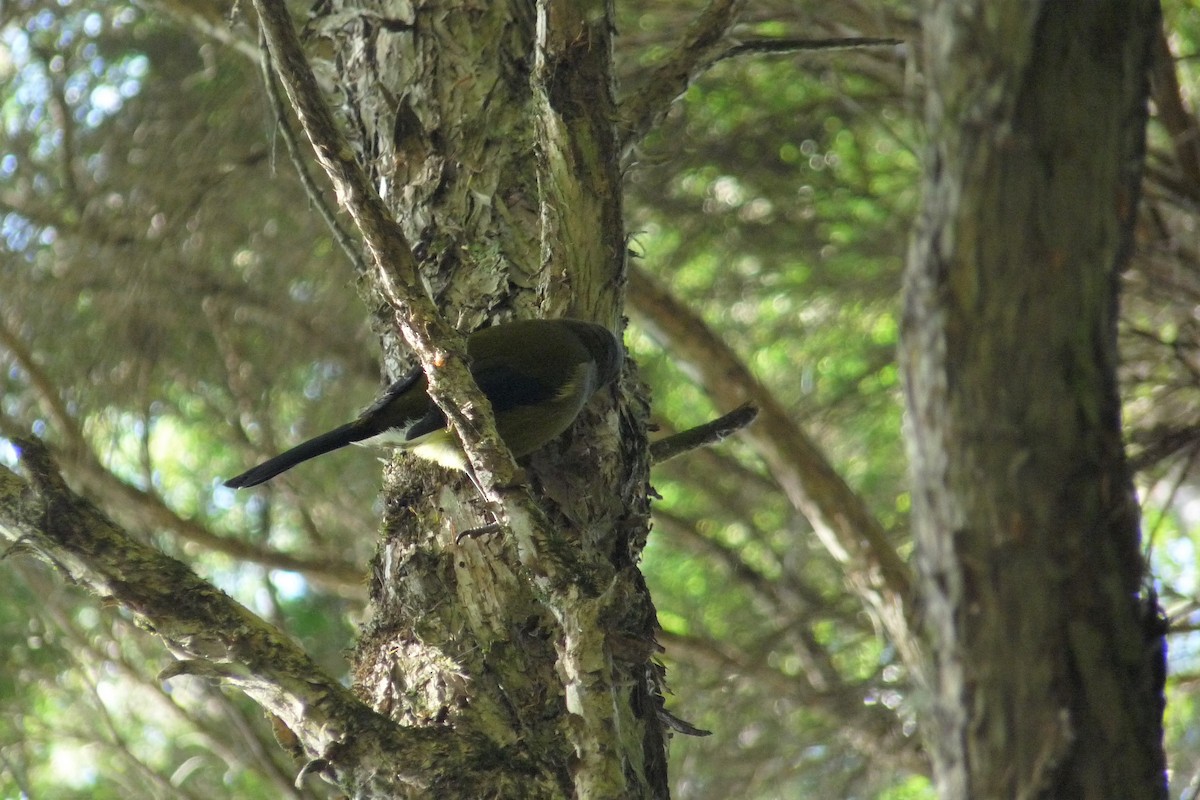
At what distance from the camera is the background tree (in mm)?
4316

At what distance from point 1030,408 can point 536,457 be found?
129 cm

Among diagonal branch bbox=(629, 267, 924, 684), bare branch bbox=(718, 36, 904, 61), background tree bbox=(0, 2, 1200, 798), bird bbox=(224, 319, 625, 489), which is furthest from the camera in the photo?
background tree bbox=(0, 2, 1200, 798)

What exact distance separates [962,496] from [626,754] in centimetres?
72

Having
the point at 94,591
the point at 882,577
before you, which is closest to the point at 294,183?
the point at 882,577

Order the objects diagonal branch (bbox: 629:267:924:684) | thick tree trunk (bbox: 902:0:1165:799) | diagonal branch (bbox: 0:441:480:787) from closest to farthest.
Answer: thick tree trunk (bbox: 902:0:1165:799)
diagonal branch (bbox: 0:441:480:787)
diagonal branch (bbox: 629:267:924:684)

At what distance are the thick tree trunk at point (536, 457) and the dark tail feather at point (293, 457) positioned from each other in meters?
0.44

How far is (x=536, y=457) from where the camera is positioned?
2.61m

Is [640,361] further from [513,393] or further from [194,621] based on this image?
[194,621]

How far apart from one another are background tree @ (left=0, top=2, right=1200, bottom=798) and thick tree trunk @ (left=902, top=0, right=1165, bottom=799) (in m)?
2.11

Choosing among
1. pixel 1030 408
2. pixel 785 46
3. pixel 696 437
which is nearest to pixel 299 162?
pixel 696 437

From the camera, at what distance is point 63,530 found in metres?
1.86

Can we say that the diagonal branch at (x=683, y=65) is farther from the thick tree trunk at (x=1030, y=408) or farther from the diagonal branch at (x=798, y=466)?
the diagonal branch at (x=798, y=466)

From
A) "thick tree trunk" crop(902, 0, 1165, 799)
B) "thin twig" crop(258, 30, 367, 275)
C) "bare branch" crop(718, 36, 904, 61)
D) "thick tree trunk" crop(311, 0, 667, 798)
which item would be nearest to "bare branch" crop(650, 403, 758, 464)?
"thick tree trunk" crop(311, 0, 667, 798)

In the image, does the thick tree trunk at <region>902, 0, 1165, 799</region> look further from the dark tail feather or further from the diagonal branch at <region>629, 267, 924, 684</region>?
the diagonal branch at <region>629, 267, 924, 684</region>
